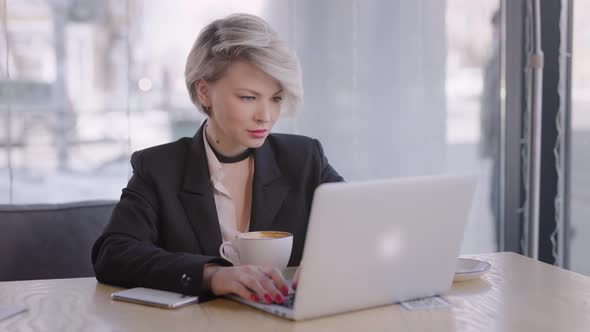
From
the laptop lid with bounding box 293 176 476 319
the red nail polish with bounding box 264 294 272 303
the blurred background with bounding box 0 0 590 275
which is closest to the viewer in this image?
the laptop lid with bounding box 293 176 476 319

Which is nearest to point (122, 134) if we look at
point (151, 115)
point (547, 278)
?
point (151, 115)

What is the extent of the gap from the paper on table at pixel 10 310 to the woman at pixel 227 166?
0.26m

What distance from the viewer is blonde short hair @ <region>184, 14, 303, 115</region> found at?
1.68m

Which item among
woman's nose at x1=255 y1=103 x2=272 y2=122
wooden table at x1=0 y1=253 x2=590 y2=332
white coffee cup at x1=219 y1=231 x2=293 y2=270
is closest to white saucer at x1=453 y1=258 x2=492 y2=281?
wooden table at x1=0 y1=253 x2=590 y2=332

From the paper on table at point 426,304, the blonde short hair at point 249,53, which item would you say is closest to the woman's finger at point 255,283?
the paper on table at point 426,304

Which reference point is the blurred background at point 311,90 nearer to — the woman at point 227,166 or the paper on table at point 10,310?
the woman at point 227,166

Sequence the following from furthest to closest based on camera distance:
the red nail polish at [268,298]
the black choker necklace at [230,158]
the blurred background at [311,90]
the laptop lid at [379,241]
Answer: the blurred background at [311,90] < the black choker necklace at [230,158] < the red nail polish at [268,298] < the laptop lid at [379,241]

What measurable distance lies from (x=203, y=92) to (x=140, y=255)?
1.81 feet

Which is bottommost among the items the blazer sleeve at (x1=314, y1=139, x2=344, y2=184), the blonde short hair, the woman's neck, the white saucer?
the white saucer

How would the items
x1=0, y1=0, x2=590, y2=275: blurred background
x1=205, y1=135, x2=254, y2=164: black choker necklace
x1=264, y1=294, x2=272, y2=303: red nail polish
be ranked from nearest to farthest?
x1=264, y1=294, x2=272, y2=303: red nail polish
x1=205, y1=135, x2=254, y2=164: black choker necklace
x1=0, y1=0, x2=590, y2=275: blurred background

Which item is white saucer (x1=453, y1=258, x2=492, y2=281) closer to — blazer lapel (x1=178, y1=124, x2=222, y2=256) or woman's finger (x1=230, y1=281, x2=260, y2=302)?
woman's finger (x1=230, y1=281, x2=260, y2=302)

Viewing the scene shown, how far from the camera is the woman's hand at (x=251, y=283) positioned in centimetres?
117

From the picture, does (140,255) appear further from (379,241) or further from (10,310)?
(379,241)

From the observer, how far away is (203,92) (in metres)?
1.81
